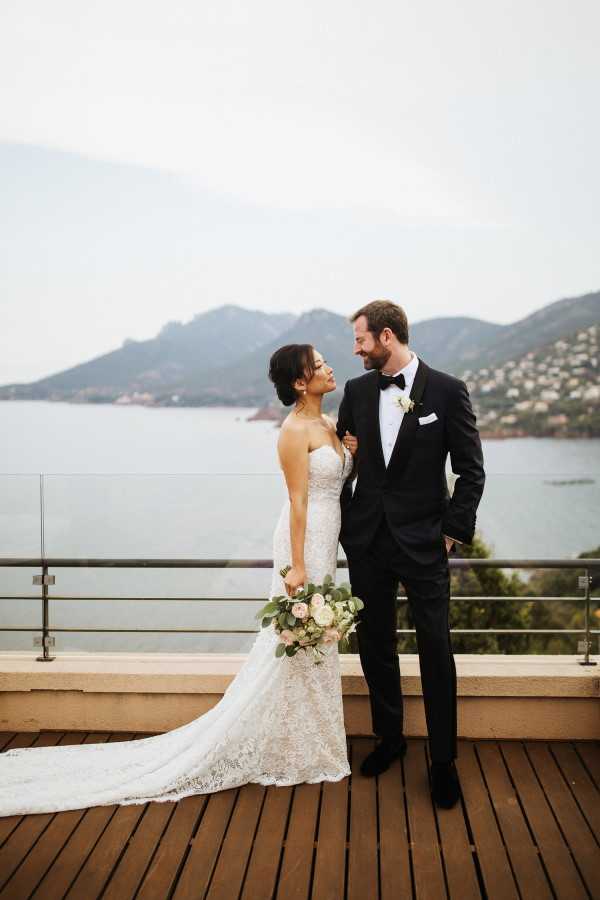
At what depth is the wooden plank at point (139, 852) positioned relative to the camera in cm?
207

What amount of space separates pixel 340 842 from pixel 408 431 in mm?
1335

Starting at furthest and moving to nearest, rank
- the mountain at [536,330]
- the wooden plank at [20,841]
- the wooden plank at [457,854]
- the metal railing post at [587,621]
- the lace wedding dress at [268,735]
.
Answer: the mountain at [536,330] < the metal railing post at [587,621] < the lace wedding dress at [268,735] < the wooden plank at [20,841] < the wooden plank at [457,854]

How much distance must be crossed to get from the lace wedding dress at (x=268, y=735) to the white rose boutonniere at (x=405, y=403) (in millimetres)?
310

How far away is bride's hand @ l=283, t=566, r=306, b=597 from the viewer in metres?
2.59

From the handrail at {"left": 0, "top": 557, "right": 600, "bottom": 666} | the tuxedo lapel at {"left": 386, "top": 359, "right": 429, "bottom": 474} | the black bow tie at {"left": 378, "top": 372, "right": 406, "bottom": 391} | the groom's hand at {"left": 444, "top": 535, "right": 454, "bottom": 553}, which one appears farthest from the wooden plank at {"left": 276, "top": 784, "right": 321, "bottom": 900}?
the black bow tie at {"left": 378, "top": 372, "right": 406, "bottom": 391}

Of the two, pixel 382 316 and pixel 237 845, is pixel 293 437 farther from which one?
pixel 237 845

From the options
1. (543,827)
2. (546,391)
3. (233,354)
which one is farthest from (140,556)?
(546,391)

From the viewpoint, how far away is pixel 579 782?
2.59 metres

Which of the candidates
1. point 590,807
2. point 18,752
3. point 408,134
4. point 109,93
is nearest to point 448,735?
point 590,807

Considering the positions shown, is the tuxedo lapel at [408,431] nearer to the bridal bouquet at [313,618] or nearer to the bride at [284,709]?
the bride at [284,709]

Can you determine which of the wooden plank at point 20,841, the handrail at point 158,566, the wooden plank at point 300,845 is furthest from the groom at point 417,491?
the wooden plank at point 20,841

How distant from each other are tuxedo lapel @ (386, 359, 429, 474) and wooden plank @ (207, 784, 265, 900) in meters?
1.25

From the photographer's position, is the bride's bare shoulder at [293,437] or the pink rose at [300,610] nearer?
the pink rose at [300,610]

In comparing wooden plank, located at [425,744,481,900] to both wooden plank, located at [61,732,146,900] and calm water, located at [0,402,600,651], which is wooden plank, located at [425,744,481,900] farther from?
calm water, located at [0,402,600,651]
